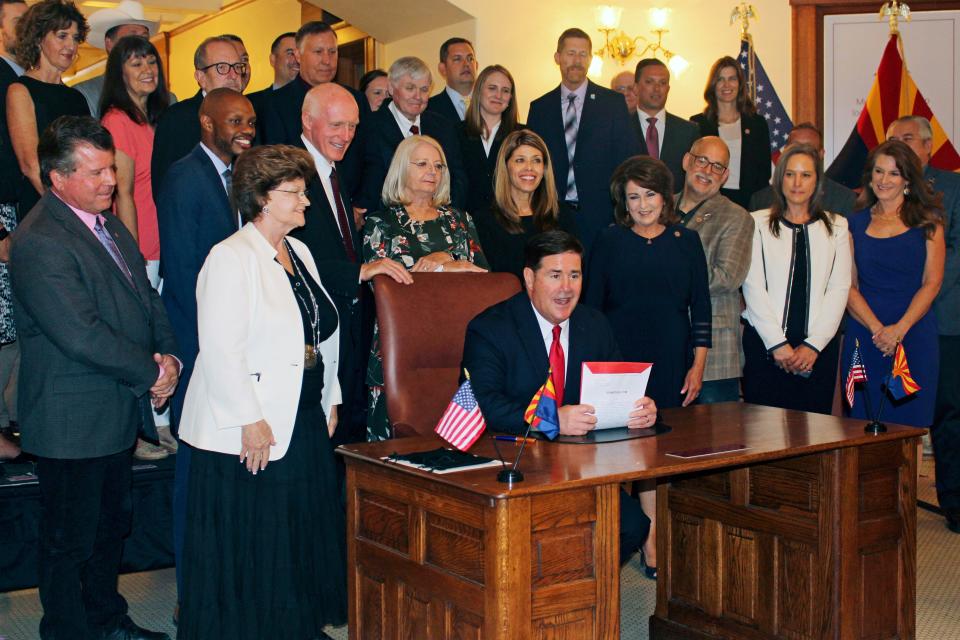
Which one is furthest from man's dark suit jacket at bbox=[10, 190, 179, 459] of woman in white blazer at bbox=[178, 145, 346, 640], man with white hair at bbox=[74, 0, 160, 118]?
man with white hair at bbox=[74, 0, 160, 118]

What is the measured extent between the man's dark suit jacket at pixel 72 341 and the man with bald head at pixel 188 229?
0.30 metres

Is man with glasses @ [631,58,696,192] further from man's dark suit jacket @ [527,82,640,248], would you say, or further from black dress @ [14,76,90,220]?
black dress @ [14,76,90,220]

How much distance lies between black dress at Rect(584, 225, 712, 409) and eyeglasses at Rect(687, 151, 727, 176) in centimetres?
50

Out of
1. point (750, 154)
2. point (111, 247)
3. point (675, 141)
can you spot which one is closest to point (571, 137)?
point (675, 141)

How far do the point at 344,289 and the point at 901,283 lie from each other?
2735 mm

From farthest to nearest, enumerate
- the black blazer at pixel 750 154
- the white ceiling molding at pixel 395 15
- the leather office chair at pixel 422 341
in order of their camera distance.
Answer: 1. the white ceiling molding at pixel 395 15
2. the black blazer at pixel 750 154
3. the leather office chair at pixel 422 341

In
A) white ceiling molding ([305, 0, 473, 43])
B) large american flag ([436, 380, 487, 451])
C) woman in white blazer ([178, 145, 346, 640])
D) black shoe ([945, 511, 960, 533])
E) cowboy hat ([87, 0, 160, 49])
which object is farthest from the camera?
white ceiling molding ([305, 0, 473, 43])

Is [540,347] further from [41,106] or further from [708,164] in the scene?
[41,106]

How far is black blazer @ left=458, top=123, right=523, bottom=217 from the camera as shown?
5.01 m

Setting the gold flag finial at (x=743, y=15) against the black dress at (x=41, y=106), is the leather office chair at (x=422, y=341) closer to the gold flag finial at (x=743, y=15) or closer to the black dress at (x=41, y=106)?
the black dress at (x=41, y=106)

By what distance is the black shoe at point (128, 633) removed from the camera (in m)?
3.45

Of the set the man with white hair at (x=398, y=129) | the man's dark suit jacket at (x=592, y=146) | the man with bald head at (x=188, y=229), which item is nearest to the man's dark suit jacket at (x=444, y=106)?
the man's dark suit jacket at (x=592, y=146)

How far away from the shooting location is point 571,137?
18.1 ft

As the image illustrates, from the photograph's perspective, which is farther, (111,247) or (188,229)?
(188,229)
